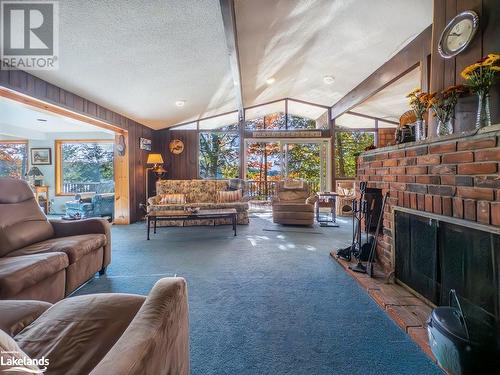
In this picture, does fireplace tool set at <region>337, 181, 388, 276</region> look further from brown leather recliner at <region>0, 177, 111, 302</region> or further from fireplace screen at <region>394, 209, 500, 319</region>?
brown leather recliner at <region>0, 177, 111, 302</region>

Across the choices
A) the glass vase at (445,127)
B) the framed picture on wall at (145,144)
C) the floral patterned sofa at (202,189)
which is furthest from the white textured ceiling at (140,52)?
the glass vase at (445,127)

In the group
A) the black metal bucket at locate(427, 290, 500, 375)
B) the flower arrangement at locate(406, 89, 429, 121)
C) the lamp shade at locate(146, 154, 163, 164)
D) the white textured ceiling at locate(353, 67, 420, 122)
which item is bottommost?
the black metal bucket at locate(427, 290, 500, 375)

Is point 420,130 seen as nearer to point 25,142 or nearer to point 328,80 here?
point 328,80

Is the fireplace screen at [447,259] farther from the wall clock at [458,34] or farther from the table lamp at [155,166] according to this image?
the table lamp at [155,166]

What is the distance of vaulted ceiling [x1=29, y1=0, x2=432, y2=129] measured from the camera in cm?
262

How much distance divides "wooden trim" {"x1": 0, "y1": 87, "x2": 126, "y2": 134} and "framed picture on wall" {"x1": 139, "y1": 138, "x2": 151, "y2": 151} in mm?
894

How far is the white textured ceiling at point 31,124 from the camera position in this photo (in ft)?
16.9

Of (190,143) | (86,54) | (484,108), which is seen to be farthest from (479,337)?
(190,143)

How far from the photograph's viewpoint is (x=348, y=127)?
7.14 meters

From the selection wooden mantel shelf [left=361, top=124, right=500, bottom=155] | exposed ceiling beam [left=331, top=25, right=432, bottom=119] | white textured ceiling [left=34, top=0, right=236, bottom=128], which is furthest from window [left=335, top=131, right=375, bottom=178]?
wooden mantel shelf [left=361, top=124, right=500, bottom=155]

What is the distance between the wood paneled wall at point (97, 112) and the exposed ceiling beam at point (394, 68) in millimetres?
4772

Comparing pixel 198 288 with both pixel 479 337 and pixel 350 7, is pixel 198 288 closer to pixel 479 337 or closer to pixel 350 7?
pixel 479 337

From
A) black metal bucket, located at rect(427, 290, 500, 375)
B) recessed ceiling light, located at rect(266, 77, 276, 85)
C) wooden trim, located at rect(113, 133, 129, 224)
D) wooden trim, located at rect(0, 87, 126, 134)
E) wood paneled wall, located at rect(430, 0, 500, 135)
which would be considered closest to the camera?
black metal bucket, located at rect(427, 290, 500, 375)

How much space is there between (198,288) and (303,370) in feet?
4.06
